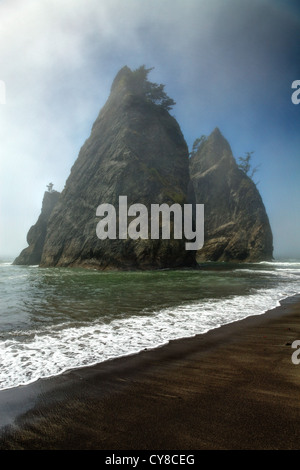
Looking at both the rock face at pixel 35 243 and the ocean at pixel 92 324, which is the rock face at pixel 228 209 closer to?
the rock face at pixel 35 243

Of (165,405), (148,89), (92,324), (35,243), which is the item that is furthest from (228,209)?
(165,405)

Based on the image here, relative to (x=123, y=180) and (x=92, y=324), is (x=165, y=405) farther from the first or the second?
(x=123, y=180)

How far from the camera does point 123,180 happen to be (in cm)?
3038

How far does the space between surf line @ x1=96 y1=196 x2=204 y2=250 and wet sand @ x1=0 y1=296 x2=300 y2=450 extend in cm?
2363

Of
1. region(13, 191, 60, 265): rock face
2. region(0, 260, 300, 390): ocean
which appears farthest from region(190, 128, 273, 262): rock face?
region(0, 260, 300, 390): ocean

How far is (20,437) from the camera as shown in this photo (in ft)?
5.63

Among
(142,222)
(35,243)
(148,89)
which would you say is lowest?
(35,243)

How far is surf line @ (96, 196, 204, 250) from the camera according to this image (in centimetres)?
2725

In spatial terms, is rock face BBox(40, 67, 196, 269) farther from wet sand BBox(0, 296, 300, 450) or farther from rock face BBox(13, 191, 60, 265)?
wet sand BBox(0, 296, 300, 450)

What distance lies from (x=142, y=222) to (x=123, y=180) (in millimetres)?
6474

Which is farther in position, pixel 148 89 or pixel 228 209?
pixel 228 209

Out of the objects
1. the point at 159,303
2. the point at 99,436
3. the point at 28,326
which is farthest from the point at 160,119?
the point at 99,436
